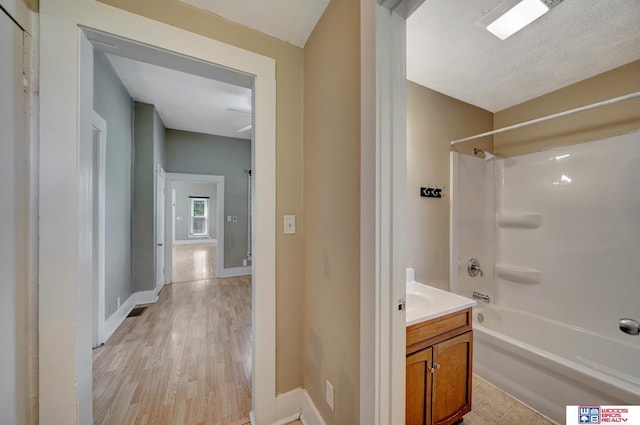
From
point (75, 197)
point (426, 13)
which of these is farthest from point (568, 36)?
point (75, 197)

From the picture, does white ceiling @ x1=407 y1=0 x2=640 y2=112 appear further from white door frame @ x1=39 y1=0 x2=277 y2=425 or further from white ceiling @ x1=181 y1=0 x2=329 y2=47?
white door frame @ x1=39 y1=0 x2=277 y2=425

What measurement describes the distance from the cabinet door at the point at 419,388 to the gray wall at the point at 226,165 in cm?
427

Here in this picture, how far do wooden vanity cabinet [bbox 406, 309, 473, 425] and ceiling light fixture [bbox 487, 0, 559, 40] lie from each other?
1.72 metres

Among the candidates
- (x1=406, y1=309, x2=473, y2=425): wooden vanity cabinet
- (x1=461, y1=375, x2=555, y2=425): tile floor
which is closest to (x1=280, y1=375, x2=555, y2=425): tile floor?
(x1=461, y1=375, x2=555, y2=425): tile floor

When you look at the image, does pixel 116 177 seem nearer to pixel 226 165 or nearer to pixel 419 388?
pixel 226 165

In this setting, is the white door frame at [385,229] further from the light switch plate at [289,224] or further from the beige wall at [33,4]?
the beige wall at [33,4]

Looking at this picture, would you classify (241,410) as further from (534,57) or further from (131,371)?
(534,57)

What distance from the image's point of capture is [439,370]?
123 centimetres

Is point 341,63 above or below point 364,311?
above

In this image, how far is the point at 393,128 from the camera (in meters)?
0.88

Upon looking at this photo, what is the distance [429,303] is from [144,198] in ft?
12.3

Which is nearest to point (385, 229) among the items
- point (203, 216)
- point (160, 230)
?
point (160, 230)

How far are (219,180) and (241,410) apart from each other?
13.1 feet

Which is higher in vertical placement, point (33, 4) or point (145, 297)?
point (33, 4)
